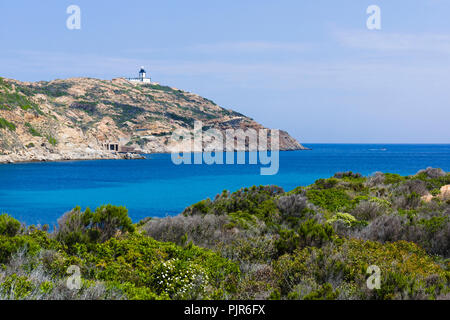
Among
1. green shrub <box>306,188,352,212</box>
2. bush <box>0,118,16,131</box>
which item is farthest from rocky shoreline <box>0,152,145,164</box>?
green shrub <box>306,188,352,212</box>

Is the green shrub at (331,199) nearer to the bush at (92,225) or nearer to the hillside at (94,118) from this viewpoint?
the bush at (92,225)

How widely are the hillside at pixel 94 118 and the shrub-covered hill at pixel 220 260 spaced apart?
63.7 meters

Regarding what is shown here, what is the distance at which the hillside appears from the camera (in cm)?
6919

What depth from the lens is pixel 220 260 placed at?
5.91 meters

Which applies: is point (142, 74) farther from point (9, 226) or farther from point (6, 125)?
point (9, 226)

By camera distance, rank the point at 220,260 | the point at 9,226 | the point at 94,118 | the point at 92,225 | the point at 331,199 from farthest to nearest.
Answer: the point at 94,118, the point at 331,199, the point at 92,225, the point at 9,226, the point at 220,260

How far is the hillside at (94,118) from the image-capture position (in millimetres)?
69188

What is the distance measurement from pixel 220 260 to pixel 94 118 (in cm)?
10364

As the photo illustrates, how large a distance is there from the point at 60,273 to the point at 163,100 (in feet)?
433

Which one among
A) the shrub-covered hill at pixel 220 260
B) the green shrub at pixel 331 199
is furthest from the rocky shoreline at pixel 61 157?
the shrub-covered hill at pixel 220 260

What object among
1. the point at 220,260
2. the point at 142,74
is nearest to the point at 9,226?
the point at 220,260

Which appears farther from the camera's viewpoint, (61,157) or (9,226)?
(61,157)
